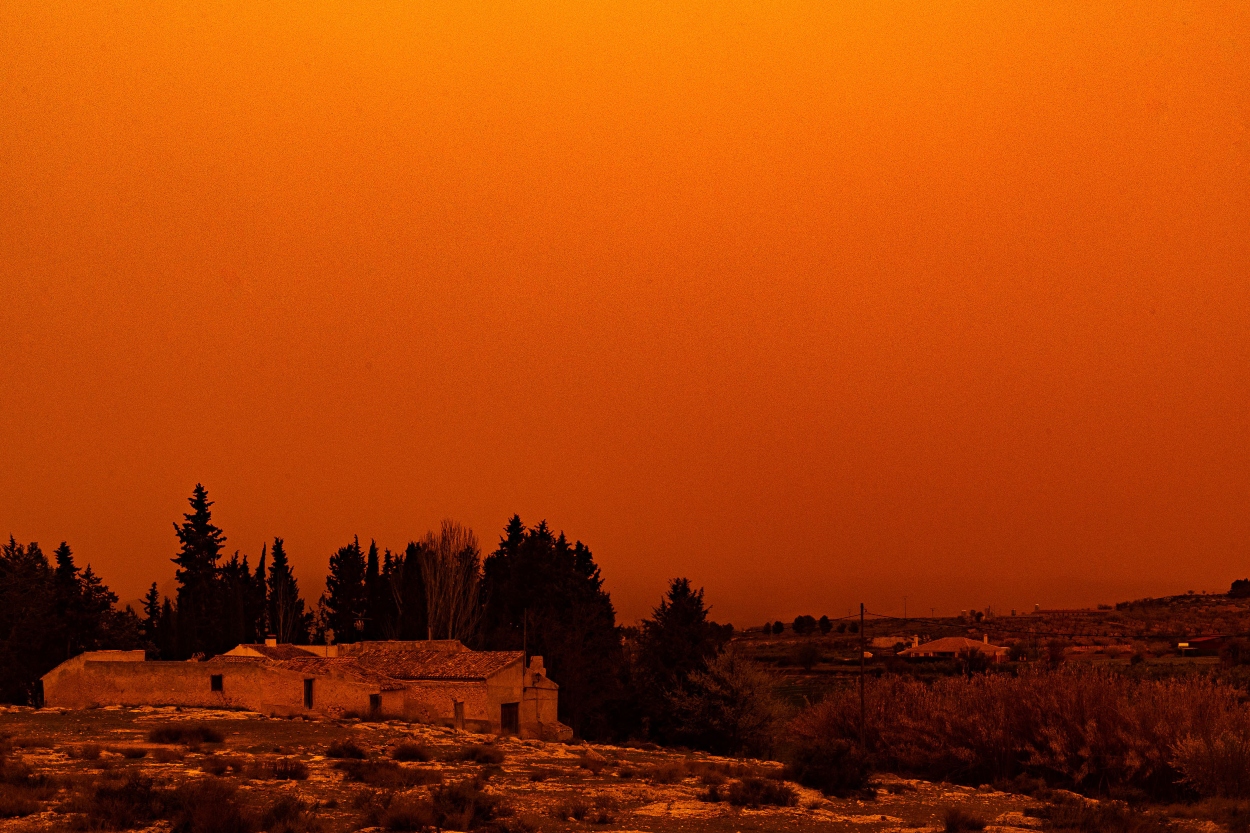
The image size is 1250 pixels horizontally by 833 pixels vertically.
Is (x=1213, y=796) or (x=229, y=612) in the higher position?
(x=229, y=612)

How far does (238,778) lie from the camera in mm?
24672

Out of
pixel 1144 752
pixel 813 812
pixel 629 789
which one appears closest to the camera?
pixel 813 812

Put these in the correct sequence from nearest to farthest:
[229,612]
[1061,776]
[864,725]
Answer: [1061,776] → [864,725] → [229,612]

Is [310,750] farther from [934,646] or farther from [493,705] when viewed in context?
[934,646]

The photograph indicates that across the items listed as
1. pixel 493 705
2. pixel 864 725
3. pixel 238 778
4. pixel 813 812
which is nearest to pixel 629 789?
pixel 813 812

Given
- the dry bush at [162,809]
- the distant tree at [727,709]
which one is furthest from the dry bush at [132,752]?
the distant tree at [727,709]

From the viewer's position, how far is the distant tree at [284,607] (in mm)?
77812

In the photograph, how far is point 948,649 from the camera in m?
95.0

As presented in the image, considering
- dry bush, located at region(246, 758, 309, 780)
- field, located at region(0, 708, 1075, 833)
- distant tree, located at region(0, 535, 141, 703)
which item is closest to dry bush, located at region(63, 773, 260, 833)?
field, located at region(0, 708, 1075, 833)

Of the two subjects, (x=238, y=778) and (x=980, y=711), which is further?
(x=980, y=711)

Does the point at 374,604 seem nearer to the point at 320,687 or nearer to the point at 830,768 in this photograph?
the point at 320,687

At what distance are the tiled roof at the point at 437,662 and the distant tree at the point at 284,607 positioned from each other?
71.2 ft

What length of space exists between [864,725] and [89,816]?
1059 inches

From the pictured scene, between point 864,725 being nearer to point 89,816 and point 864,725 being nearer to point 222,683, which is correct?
point 222,683
